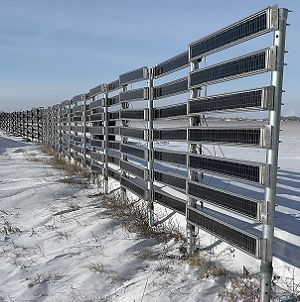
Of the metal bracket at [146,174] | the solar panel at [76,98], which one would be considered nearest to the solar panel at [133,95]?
the metal bracket at [146,174]

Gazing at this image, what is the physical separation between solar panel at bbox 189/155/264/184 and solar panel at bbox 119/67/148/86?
197 centimetres

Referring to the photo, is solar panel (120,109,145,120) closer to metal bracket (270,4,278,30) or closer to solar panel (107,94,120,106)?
solar panel (107,94,120,106)

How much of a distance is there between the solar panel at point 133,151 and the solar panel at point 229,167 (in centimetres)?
159

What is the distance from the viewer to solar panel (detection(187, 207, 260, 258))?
292 centimetres

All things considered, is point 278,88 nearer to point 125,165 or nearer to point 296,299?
point 296,299

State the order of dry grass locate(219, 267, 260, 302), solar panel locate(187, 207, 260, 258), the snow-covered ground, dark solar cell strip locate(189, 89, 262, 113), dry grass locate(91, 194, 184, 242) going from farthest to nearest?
dry grass locate(91, 194, 184, 242), the snow-covered ground, dry grass locate(219, 267, 260, 302), solar panel locate(187, 207, 260, 258), dark solar cell strip locate(189, 89, 262, 113)

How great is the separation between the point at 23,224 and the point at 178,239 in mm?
2969

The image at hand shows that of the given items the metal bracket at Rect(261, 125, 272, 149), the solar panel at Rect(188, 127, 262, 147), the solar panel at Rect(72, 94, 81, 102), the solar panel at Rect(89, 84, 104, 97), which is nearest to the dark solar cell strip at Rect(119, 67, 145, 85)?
the solar panel at Rect(89, 84, 104, 97)

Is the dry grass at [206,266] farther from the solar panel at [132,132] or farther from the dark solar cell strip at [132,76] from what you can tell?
the dark solar cell strip at [132,76]

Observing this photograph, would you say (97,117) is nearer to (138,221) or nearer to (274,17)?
(138,221)

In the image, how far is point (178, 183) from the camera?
4398 mm

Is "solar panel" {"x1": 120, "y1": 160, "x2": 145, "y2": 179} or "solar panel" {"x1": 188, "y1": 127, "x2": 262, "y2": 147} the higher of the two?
"solar panel" {"x1": 188, "y1": 127, "x2": 262, "y2": 147}

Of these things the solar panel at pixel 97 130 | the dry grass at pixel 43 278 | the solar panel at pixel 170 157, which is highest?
the solar panel at pixel 97 130

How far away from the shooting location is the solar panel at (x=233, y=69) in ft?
8.85
